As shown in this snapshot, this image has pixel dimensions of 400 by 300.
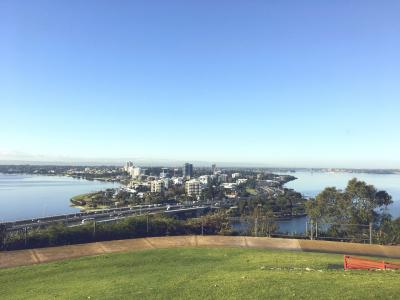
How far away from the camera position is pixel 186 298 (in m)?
6.27

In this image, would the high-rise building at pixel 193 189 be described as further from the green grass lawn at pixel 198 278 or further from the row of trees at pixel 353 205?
the green grass lawn at pixel 198 278

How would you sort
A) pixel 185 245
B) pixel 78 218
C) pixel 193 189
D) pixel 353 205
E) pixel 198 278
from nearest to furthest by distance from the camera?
pixel 198 278
pixel 185 245
pixel 353 205
pixel 78 218
pixel 193 189

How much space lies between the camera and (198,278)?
25.3 ft

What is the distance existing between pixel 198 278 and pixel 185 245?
15.2 feet

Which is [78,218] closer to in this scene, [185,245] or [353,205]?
[353,205]

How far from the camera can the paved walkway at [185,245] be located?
1066 cm

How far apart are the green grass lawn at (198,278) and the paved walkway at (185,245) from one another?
102 centimetres

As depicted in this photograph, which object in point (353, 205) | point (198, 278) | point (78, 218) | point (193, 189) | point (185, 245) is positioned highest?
point (198, 278)

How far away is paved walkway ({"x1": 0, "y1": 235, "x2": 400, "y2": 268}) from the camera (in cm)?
1066

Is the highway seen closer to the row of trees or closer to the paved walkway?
the paved walkway

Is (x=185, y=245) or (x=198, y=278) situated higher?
Result: (x=198, y=278)

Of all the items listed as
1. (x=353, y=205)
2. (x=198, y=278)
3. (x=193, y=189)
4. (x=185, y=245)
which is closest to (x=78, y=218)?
(x=353, y=205)

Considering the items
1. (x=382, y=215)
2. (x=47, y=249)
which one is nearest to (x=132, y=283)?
(x=47, y=249)

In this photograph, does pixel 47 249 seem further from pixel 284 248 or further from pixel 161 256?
pixel 284 248
